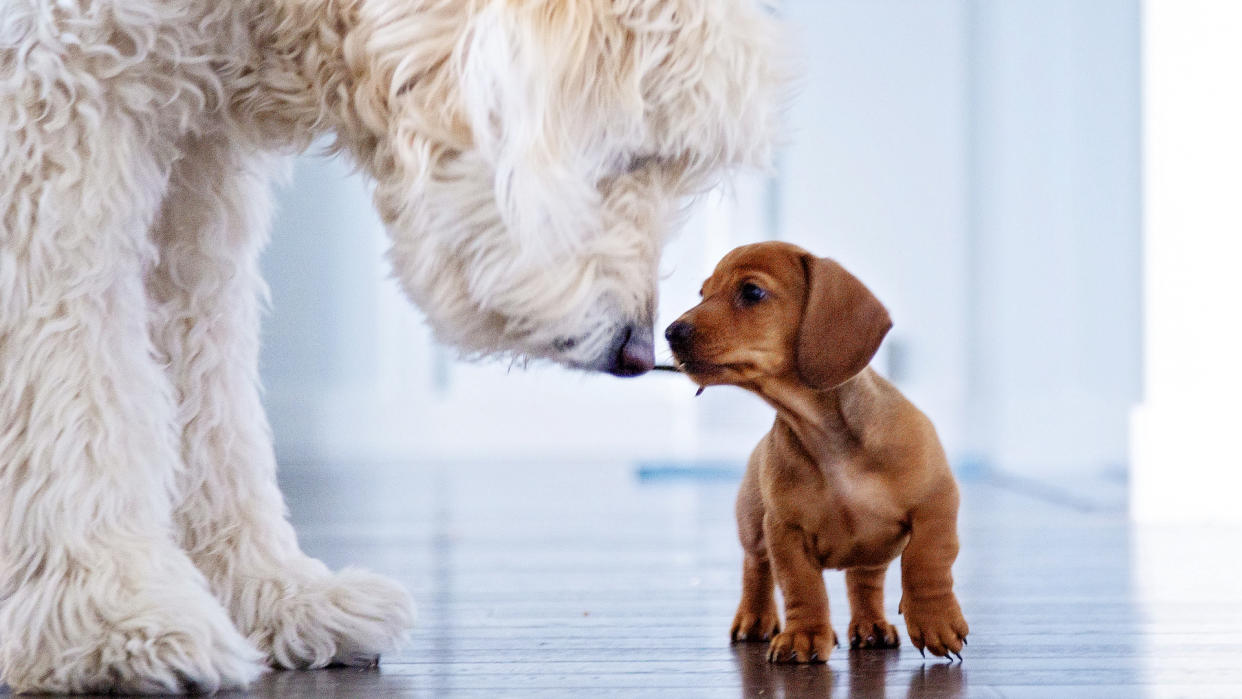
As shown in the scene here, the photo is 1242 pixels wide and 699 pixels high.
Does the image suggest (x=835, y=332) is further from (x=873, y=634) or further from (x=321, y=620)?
(x=321, y=620)

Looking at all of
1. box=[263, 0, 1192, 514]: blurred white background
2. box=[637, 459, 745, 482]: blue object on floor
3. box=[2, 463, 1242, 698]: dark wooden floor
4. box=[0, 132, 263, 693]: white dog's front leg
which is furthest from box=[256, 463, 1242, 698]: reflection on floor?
box=[263, 0, 1192, 514]: blurred white background

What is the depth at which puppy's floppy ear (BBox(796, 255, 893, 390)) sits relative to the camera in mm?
1078

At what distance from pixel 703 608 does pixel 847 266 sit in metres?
3.62

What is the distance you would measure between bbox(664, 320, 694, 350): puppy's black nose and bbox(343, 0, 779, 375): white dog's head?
0.07m

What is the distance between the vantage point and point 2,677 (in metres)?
0.98

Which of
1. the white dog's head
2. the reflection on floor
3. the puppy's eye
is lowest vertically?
the reflection on floor

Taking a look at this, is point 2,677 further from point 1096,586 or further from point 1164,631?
point 1096,586

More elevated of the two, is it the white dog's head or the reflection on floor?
the white dog's head

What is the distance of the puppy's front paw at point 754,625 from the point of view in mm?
1205

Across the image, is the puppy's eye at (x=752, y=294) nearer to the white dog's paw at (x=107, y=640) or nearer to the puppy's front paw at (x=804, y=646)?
the puppy's front paw at (x=804, y=646)

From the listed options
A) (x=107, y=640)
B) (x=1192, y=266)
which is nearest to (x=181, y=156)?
(x=107, y=640)

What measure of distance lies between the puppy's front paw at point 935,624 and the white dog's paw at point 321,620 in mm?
424

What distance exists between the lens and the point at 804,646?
106cm

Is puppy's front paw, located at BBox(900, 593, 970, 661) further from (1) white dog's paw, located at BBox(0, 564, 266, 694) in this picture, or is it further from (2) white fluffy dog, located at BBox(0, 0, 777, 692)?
(1) white dog's paw, located at BBox(0, 564, 266, 694)
